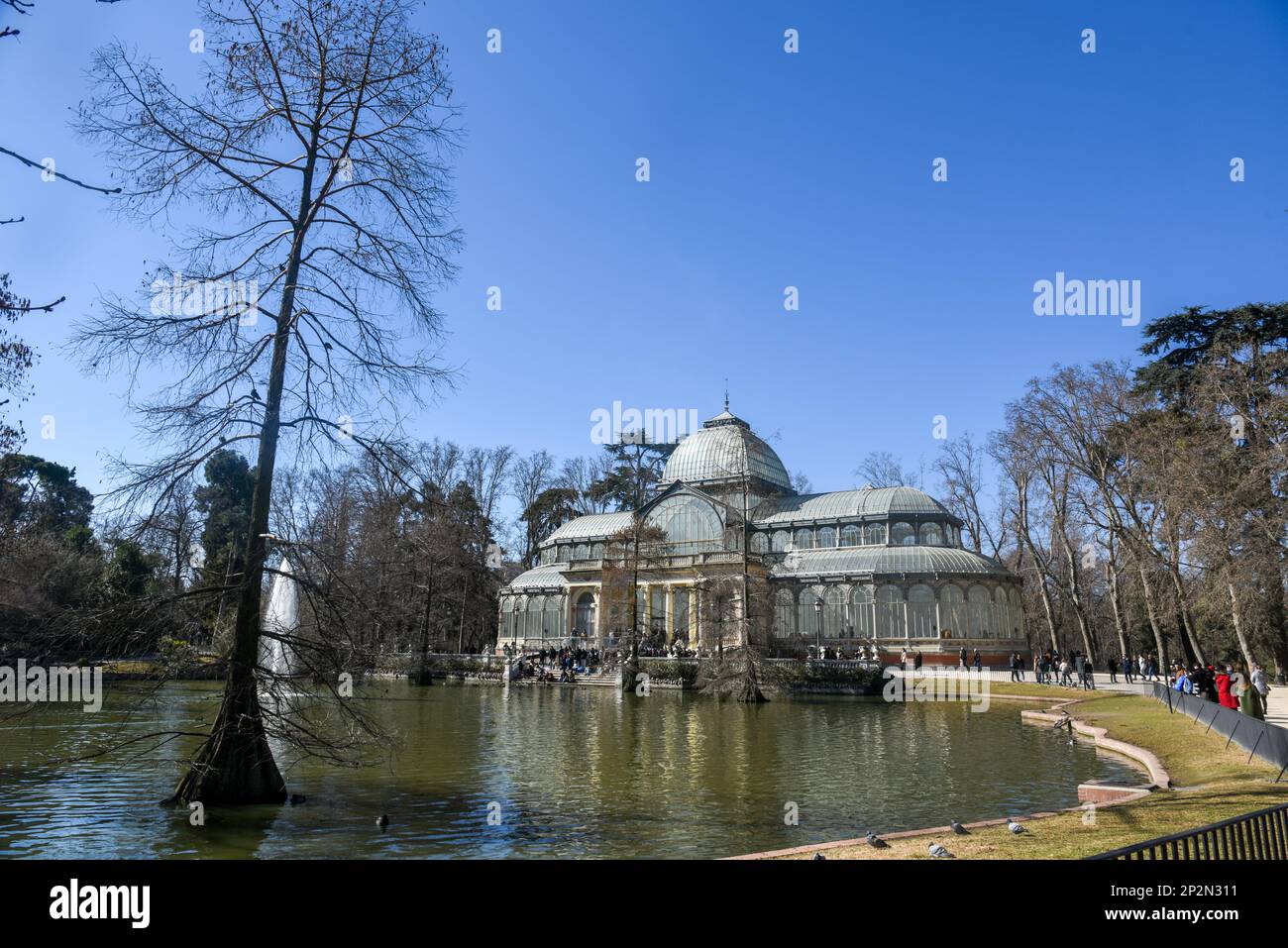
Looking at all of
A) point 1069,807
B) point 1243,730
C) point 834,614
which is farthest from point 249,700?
point 834,614

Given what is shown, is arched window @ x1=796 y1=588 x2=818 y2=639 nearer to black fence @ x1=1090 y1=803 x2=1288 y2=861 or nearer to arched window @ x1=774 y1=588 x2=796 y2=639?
arched window @ x1=774 y1=588 x2=796 y2=639

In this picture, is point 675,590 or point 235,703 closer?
point 235,703

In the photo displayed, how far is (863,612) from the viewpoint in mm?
50781

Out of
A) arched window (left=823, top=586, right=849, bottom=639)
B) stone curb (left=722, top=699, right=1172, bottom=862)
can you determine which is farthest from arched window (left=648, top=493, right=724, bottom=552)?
stone curb (left=722, top=699, right=1172, bottom=862)

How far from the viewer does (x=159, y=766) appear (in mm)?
15984

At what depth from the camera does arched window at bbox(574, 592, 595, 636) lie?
60.8 meters

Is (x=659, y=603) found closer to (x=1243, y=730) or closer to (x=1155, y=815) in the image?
(x=1243, y=730)

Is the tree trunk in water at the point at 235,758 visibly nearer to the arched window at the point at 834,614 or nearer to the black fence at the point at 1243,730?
the black fence at the point at 1243,730

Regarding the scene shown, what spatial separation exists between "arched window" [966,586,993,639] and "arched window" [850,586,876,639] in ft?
18.6

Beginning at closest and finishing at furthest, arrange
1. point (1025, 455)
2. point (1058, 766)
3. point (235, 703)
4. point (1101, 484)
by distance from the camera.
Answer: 1. point (235, 703)
2. point (1058, 766)
3. point (1101, 484)
4. point (1025, 455)
